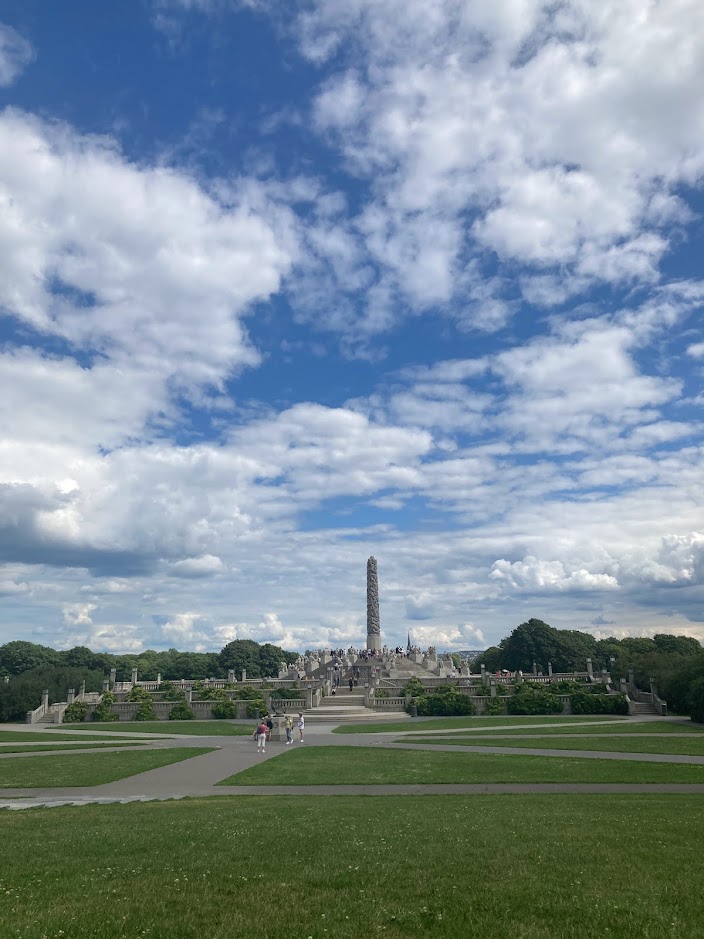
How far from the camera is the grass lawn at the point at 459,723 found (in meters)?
47.1

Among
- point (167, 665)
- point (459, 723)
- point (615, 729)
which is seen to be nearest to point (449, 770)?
point (615, 729)

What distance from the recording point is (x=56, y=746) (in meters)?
39.6

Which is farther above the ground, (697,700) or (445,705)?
(697,700)

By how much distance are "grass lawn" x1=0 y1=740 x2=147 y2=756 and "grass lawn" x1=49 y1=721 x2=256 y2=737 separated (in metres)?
6.84

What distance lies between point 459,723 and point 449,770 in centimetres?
2705

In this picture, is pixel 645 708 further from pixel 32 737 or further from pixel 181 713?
pixel 32 737

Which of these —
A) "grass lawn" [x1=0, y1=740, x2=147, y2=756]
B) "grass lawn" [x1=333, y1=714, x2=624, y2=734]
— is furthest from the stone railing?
"grass lawn" [x1=0, y1=740, x2=147, y2=756]

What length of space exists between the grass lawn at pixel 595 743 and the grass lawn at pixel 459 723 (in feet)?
23.6

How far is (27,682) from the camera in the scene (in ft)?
220

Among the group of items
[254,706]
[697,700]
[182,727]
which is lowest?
[182,727]

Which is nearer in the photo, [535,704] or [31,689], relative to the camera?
[535,704]

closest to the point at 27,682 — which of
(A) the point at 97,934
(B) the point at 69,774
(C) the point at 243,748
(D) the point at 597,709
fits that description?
(C) the point at 243,748

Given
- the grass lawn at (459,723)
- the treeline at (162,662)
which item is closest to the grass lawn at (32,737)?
the grass lawn at (459,723)

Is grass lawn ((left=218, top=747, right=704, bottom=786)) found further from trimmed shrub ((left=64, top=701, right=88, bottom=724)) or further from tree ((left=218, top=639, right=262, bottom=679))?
tree ((left=218, top=639, right=262, bottom=679))
